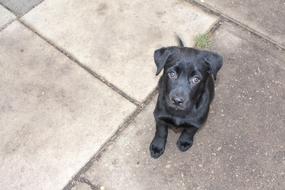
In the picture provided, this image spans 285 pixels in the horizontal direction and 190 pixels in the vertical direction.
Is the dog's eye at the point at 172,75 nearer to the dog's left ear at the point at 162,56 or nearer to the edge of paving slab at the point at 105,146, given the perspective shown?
the dog's left ear at the point at 162,56

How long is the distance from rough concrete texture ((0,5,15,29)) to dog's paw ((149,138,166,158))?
2217mm

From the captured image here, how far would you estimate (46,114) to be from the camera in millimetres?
4453

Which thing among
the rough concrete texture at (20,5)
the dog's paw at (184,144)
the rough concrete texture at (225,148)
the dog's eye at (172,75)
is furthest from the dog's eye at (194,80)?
the rough concrete texture at (20,5)

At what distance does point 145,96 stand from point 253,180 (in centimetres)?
128

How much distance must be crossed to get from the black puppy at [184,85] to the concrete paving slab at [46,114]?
27.6 inches

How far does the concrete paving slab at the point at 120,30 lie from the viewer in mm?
4719

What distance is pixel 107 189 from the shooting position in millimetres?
4023

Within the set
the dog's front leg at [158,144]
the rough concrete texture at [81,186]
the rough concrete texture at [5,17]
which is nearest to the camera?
the rough concrete texture at [81,186]

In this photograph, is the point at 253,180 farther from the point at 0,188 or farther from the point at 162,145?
the point at 0,188

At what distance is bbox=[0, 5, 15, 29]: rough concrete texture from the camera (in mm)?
5125

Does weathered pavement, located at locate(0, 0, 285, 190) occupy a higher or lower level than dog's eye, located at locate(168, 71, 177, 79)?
lower

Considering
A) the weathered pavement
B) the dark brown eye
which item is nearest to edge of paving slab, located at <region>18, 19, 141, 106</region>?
the weathered pavement

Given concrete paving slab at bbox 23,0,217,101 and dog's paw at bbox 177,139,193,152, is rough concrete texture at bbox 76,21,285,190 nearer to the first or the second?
dog's paw at bbox 177,139,193,152

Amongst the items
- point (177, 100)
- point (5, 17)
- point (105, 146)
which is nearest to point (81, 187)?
point (105, 146)
